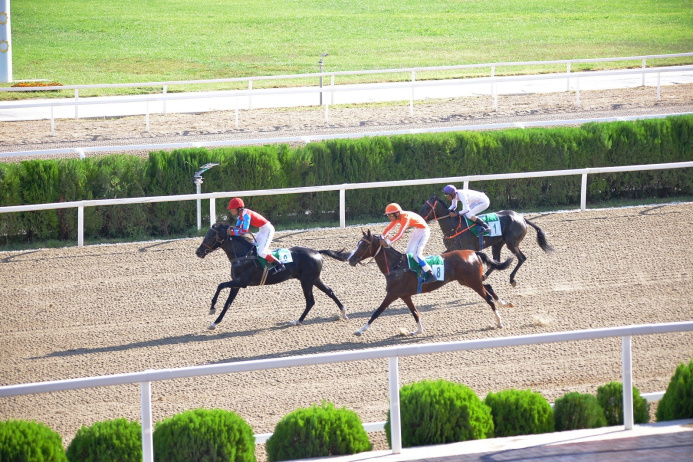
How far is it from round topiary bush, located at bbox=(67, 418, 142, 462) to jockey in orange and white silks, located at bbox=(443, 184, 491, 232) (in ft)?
19.6

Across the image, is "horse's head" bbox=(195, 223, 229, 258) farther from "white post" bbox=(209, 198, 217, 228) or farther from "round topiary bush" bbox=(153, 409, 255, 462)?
"round topiary bush" bbox=(153, 409, 255, 462)

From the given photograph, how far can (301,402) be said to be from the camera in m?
7.35

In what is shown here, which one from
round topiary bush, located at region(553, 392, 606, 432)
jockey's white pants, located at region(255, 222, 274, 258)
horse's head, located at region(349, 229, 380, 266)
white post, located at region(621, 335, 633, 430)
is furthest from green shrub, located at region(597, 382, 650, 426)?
jockey's white pants, located at region(255, 222, 274, 258)

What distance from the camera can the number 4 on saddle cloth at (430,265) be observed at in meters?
9.21

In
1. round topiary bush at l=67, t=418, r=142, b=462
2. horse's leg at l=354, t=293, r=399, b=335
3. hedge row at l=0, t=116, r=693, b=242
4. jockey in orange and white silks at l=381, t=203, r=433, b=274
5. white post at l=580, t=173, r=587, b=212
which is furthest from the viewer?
white post at l=580, t=173, r=587, b=212

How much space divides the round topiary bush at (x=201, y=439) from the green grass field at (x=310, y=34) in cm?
2115

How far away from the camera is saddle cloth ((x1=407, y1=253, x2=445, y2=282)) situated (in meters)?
9.21

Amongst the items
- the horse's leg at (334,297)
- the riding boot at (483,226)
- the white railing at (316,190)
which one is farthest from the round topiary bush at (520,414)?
the white railing at (316,190)

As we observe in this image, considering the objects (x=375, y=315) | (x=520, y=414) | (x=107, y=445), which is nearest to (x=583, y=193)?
(x=375, y=315)

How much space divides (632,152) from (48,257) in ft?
29.4

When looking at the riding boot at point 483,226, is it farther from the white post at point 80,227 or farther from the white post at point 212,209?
the white post at point 80,227

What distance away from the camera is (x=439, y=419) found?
5.78m

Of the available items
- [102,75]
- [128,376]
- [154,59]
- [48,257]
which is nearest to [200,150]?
[48,257]

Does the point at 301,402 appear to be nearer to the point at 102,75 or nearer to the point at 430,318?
the point at 430,318
